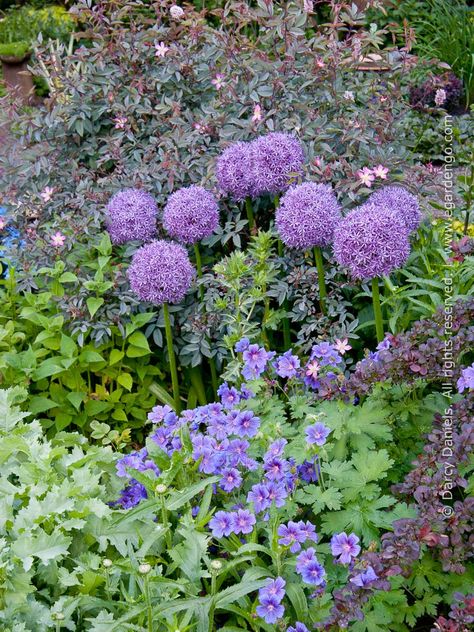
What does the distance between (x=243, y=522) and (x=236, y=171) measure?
146 centimetres

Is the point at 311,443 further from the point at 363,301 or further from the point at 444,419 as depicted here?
the point at 363,301

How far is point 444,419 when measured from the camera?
219cm

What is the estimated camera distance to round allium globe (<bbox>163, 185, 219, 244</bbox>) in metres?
3.09

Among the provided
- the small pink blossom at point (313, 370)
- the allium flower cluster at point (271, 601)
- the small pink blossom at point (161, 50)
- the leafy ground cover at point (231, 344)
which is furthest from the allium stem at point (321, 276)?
the allium flower cluster at point (271, 601)

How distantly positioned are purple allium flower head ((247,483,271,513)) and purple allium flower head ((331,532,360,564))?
0.74 feet

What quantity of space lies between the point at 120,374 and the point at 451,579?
5.25ft

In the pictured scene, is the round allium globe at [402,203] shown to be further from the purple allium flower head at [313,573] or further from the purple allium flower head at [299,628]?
the purple allium flower head at [299,628]

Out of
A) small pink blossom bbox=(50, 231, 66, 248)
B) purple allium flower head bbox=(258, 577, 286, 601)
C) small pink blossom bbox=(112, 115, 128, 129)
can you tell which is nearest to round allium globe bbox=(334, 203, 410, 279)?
purple allium flower head bbox=(258, 577, 286, 601)

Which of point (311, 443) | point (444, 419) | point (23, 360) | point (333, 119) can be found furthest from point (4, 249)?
point (444, 419)

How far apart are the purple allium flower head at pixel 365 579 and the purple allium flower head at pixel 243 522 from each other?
379 millimetres

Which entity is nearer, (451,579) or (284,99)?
(451,579)

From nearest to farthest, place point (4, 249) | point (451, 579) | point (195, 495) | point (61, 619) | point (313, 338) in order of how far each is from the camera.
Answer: point (61, 619), point (451, 579), point (195, 495), point (313, 338), point (4, 249)

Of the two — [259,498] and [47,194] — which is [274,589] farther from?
[47,194]

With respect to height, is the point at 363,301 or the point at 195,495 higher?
the point at 195,495
